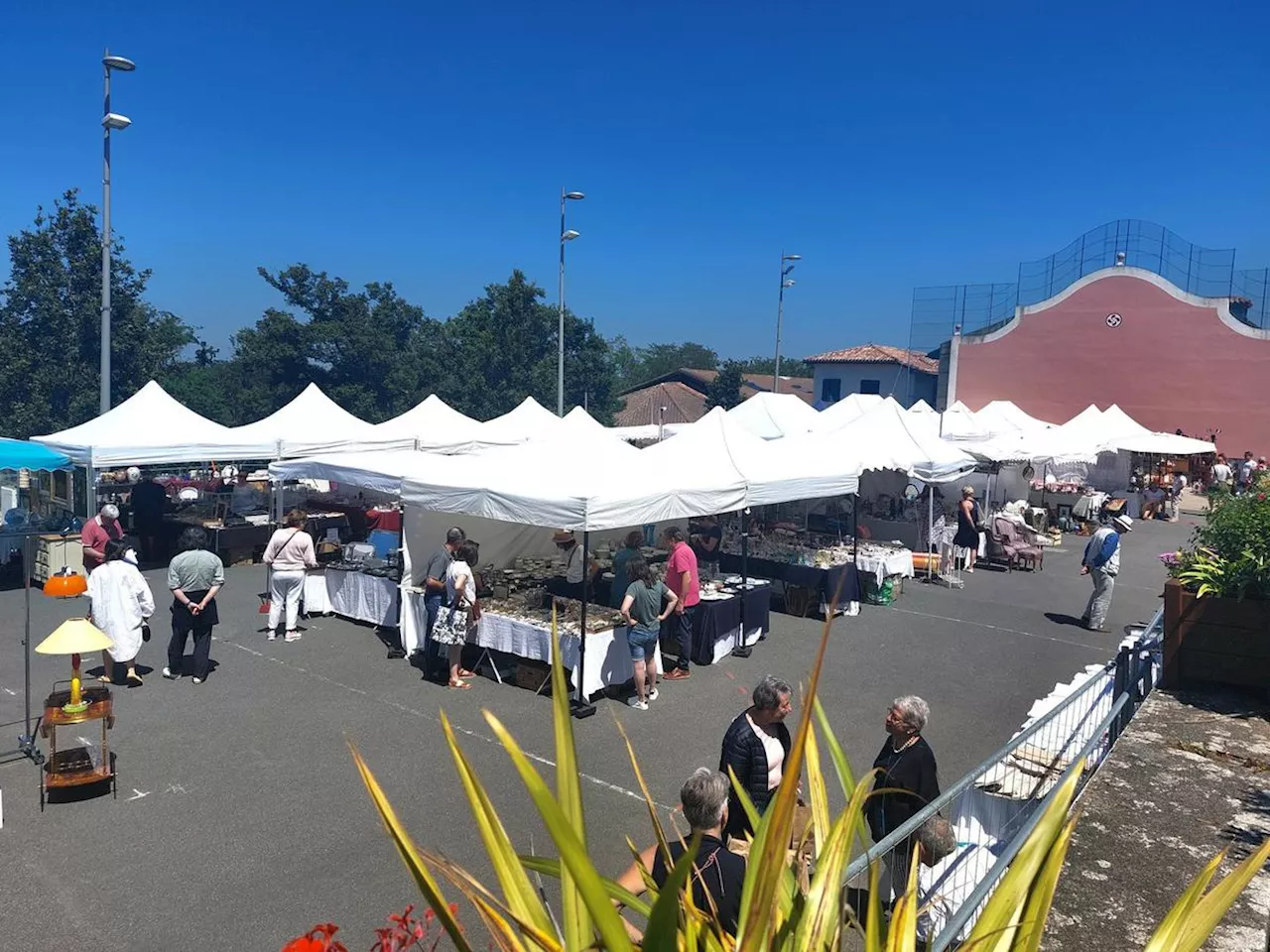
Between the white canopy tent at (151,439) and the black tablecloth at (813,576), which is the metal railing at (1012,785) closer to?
the black tablecloth at (813,576)

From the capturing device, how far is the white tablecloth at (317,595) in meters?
10.9

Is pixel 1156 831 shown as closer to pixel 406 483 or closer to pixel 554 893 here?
pixel 554 893

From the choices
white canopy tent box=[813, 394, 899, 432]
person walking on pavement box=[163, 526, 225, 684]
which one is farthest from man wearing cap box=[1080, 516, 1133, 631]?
person walking on pavement box=[163, 526, 225, 684]

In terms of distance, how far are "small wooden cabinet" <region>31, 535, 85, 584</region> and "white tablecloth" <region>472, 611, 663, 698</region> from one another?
724 centimetres

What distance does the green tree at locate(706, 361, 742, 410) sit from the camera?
159 feet

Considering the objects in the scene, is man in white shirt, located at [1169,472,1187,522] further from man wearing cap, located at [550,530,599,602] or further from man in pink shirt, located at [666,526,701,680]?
man wearing cap, located at [550,530,599,602]

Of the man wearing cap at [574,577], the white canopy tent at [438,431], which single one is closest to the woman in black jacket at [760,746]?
the man wearing cap at [574,577]

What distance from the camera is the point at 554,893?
4625 mm

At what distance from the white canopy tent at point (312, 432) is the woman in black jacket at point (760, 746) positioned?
40.3 ft

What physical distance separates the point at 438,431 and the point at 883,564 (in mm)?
9919

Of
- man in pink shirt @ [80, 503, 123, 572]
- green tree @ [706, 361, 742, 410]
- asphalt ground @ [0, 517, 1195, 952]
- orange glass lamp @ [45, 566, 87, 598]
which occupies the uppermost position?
green tree @ [706, 361, 742, 410]

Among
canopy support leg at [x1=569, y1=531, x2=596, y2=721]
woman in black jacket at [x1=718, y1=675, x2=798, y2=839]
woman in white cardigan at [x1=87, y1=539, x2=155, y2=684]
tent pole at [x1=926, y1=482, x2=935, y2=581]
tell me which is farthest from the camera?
tent pole at [x1=926, y1=482, x2=935, y2=581]

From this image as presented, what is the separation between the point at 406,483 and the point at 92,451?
6485 mm

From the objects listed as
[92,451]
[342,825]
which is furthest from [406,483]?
[92,451]
